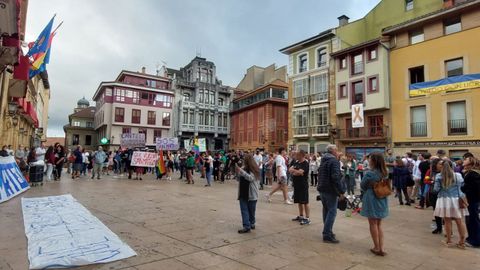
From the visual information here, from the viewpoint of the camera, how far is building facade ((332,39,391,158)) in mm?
24984

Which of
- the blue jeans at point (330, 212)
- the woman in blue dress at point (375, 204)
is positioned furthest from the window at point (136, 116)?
the woman in blue dress at point (375, 204)

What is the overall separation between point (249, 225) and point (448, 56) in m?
22.6

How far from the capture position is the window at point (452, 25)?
21.2 m

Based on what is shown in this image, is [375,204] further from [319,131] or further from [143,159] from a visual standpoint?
[319,131]

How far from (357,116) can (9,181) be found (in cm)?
2435

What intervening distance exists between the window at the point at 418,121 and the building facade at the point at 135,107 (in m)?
33.8

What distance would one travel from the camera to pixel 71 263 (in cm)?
405

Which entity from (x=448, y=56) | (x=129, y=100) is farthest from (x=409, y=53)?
(x=129, y=100)

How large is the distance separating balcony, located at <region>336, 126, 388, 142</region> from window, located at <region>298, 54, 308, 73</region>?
28.4ft

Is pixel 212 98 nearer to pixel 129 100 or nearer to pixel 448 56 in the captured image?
pixel 129 100

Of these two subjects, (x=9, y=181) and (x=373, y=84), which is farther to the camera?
(x=373, y=84)

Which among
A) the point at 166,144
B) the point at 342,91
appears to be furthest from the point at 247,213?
the point at 342,91

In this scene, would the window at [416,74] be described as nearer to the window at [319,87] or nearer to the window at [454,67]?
the window at [454,67]

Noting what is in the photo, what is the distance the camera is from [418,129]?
23.1 m
